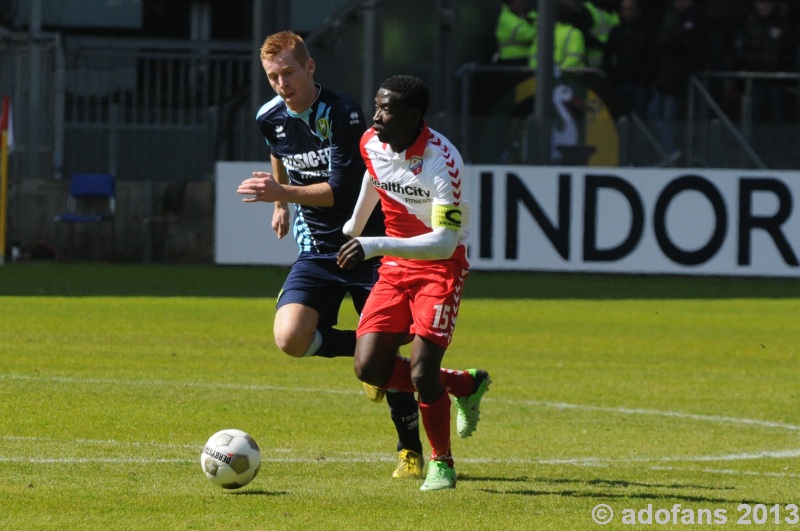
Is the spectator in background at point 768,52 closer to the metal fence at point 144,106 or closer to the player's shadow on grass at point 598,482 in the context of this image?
the metal fence at point 144,106

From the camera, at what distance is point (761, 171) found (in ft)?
66.9

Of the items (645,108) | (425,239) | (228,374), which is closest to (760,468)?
(425,239)

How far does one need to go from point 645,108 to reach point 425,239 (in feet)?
51.5

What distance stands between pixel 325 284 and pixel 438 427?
138 centimetres

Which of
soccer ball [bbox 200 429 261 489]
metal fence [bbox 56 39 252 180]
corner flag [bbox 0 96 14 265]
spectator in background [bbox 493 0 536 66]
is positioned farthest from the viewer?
metal fence [bbox 56 39 252 180]

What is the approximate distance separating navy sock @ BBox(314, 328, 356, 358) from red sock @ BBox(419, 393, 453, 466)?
101 cm

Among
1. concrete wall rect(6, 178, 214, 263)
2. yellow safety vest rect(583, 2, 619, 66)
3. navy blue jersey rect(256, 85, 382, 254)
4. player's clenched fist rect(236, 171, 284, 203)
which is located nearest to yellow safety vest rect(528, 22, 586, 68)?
yellow safety vest rect(583, 2, 619, 66)

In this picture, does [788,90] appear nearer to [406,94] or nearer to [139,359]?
[139,359]

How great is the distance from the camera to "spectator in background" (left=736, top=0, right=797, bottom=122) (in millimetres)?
22078

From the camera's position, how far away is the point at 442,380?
762cm

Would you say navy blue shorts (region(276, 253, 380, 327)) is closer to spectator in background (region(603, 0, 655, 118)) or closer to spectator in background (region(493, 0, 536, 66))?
spectator in background (region(603, 0, 655, 118))

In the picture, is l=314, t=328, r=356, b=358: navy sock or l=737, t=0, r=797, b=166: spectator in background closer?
l=314, t=328, r=356, b=358: navy sock

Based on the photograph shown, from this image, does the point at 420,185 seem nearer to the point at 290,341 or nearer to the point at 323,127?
the point at 323,127

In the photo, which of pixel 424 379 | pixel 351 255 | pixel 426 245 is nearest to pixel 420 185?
pixel 426 245
